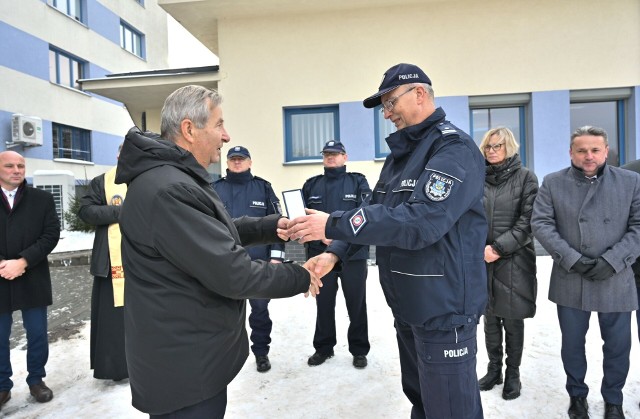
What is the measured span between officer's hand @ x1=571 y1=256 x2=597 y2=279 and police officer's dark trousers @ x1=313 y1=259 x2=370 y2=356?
200 centimetres

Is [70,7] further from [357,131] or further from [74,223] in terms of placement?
[357,131]

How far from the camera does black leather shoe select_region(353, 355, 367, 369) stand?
4062 mm

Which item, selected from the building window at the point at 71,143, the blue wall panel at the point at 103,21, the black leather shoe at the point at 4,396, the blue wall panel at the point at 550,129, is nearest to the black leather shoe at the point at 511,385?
the black leather shoe at the point at 4,396

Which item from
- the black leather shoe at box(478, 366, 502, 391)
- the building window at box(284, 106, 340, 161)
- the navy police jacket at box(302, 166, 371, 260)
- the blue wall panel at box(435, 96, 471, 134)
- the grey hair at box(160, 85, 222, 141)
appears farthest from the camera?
Answer: the building window at box(284, 106, 340, 161)

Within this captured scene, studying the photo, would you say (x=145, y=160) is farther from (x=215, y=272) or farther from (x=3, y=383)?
(x=3, y=383)

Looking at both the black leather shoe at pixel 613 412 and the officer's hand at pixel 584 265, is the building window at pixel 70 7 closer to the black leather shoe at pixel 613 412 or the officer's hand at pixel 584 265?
the officer's hand at pixel 584 265

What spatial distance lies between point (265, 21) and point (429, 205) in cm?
806

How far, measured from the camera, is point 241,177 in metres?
4.65

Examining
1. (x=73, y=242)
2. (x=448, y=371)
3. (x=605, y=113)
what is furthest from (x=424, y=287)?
(x=73, y=242)

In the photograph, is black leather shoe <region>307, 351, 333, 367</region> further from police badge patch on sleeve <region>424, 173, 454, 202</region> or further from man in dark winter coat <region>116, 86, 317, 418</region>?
police badge patch on sleeve <region>424, 173, 454, 202</region>

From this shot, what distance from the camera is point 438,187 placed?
1913mm

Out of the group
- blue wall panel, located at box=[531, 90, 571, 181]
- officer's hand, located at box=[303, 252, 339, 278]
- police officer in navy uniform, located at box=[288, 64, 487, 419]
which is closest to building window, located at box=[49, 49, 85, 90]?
blue wall panel, located at box=[531, 90, 571, 181]

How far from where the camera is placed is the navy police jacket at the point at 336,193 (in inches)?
179

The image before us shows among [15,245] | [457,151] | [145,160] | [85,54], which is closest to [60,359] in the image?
[15,245]
